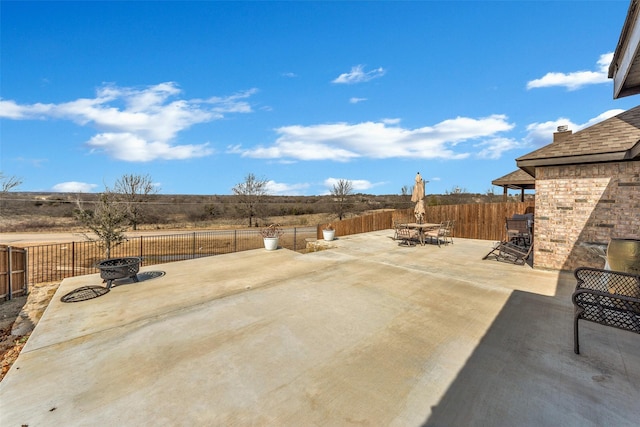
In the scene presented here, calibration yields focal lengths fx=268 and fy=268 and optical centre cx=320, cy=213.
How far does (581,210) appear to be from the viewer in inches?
243

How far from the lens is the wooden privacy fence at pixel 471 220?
40.7 ft

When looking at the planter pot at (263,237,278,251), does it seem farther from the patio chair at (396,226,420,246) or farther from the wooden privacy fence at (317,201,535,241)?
the patio chair at (396,226,420,246)

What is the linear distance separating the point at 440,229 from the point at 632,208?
5.55 meters

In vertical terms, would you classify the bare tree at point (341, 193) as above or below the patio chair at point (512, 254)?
above

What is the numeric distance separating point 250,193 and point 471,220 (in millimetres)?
22227

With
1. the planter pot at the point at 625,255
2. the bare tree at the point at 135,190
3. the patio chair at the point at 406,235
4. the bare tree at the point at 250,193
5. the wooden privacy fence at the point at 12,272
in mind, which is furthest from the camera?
the bare tree at the point at 250,193

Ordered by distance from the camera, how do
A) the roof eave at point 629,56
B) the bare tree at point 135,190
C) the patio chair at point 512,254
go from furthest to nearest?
the bare tree at point 135,190
the patio chair at point 512,254
the roof eave at point 629,56

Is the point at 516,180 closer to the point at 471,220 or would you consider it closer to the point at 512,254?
the point at 471,220

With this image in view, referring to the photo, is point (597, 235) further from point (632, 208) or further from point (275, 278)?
point (275, 278)

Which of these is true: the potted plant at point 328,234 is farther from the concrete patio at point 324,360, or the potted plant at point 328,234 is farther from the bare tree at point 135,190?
the bare tree at point 135,190

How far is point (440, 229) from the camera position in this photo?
35.6ft

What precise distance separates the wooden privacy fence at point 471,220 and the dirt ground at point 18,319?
9089mm

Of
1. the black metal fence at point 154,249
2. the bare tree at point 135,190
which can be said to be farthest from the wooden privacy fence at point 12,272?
the bare tree at point 135,190

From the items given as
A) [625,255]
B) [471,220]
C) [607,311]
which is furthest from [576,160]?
[471,220]
